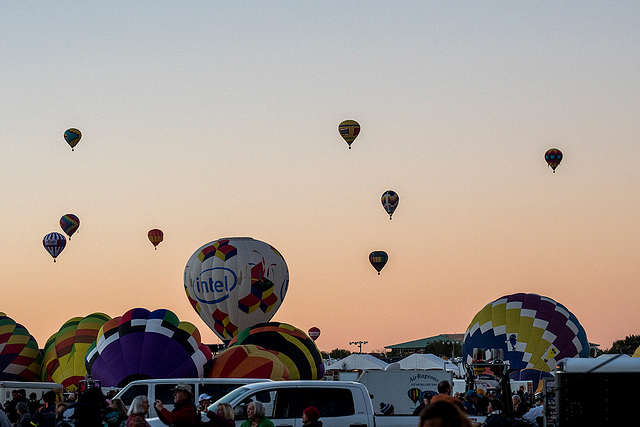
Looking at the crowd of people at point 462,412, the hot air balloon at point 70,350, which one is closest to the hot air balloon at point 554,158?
the hot air balloon at point 70,350

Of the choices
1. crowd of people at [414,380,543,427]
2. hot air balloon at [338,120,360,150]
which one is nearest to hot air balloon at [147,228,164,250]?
hot air balloon at [338,120,360,150]

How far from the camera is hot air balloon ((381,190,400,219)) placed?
43094 mm

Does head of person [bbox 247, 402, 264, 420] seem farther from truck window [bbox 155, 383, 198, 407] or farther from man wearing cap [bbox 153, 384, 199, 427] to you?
truck window [bbox 155, 383, 198, 407]

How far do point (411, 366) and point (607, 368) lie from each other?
127ft

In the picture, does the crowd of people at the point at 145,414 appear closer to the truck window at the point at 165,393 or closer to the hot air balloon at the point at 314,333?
the truck window at the point at 165,393

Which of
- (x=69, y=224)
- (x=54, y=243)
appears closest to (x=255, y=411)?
(x=54, y=243)

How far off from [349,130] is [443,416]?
36.1 meters

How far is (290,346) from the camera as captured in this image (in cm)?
2658

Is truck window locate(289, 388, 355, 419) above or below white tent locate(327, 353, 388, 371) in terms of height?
below

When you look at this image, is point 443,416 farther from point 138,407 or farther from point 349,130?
point 349,130

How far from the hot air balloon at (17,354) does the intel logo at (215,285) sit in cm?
776

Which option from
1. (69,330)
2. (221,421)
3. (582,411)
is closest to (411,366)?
(69,330)

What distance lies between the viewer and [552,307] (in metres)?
32.8

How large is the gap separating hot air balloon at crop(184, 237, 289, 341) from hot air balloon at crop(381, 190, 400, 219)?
25.0ft
